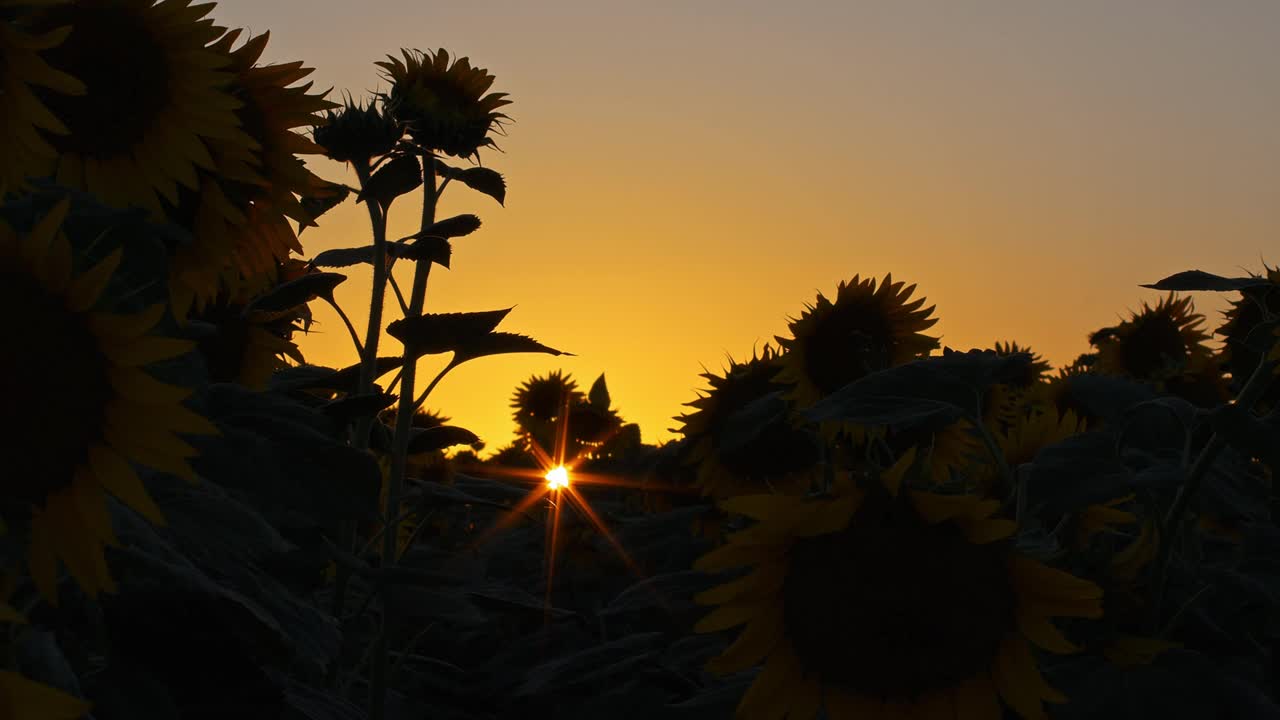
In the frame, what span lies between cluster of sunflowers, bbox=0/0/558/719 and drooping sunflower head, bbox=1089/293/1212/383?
17.4 feet

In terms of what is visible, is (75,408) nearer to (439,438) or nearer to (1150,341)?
(439,438)

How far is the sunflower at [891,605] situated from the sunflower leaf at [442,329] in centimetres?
112

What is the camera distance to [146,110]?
5.46 feet

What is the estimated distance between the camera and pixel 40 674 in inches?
35.1

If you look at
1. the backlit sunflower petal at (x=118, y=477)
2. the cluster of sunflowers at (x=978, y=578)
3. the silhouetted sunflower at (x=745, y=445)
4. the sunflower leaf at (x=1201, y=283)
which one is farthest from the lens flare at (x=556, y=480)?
the backlit sunflower petal at (x=118, y=477)

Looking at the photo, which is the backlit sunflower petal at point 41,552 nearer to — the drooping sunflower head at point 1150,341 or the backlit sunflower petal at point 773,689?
the backlit sunflower petal at point 773,689

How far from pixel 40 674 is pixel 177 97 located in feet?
3.43

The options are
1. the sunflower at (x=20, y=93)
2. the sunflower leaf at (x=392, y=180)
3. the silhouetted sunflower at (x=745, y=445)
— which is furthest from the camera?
the silhouetted sunflower at (x=745, y=445)

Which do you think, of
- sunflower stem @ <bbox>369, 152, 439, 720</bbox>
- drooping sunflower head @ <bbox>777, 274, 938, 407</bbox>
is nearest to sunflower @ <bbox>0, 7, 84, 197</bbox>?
sunflower stem @ <bbox>369, 152, 439, 720</bbox>

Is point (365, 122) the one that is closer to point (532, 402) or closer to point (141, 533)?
point (141, 533)

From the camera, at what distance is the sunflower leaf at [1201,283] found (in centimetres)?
194

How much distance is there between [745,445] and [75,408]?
3135mm

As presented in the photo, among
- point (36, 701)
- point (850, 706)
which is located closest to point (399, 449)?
point (850, 706)

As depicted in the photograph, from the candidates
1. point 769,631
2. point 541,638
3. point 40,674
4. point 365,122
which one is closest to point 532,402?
point 541,638
